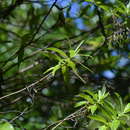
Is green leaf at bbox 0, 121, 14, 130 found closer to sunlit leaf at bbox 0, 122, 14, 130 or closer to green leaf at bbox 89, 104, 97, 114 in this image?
sunlit leaf at bbox 0, 122, 14, 130

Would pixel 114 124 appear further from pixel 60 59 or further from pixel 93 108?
pixel 60 59

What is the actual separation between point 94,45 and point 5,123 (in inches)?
50.0

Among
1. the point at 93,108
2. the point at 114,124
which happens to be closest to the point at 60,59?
the point at 93,108

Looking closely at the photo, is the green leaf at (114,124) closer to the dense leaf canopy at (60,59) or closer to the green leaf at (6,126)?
the dense leaf canopy at (60,59)

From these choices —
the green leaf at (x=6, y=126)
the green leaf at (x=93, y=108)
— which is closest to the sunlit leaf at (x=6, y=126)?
the green leaf at (x=6, y=126)

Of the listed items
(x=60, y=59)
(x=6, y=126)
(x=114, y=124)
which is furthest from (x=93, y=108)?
(x=6, y=126)

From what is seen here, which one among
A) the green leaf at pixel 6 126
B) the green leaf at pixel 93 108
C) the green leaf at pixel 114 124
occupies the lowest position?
the green leaf at pixel 114 124

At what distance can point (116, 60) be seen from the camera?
111 inches

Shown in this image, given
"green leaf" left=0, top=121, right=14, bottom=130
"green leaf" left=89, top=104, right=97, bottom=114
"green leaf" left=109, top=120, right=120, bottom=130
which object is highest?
"green leaf" left=0, top=121, right=14, bottom=130

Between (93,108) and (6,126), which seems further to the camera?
(93,108)

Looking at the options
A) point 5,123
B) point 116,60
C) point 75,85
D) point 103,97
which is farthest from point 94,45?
point 5,123

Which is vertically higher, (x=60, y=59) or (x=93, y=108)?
(x=60, y=59)

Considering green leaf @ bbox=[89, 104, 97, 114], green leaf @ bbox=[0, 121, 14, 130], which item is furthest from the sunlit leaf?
green leaf @ bbox=[89, 104, 97, 114]

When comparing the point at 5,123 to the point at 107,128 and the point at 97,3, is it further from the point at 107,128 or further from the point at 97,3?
the point at 97,3
